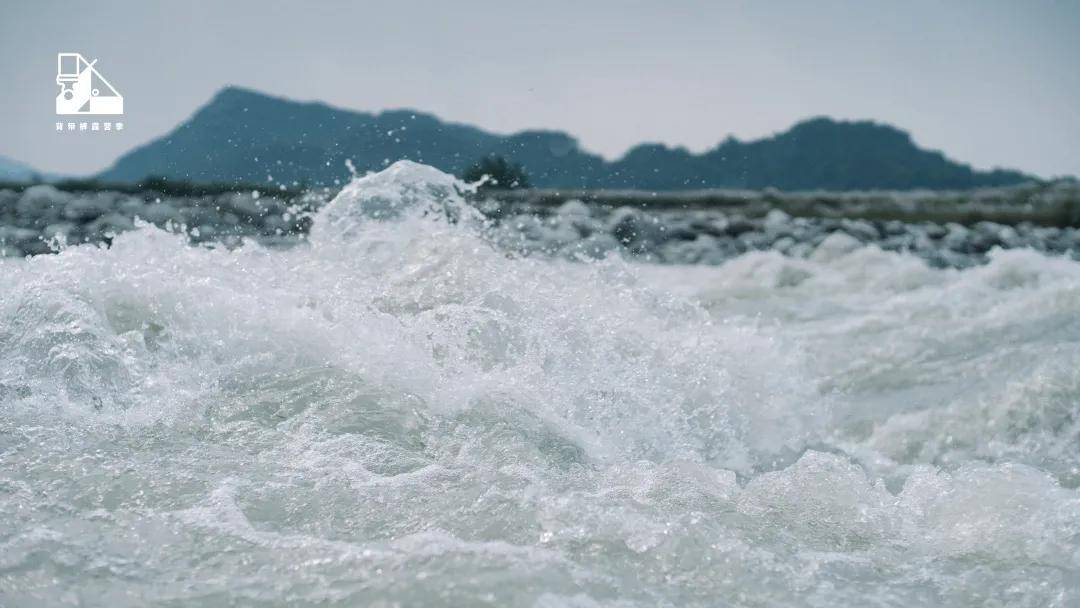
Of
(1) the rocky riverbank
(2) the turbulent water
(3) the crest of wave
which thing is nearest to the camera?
(2) the turbulent water

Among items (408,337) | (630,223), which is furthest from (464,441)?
(630,223)

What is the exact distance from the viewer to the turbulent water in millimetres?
1440

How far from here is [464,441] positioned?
6.62 feet

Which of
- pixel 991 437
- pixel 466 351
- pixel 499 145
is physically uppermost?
pixel 499 145

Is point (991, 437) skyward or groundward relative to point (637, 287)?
groundward

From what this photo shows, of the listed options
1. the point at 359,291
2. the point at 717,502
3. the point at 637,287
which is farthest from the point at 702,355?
the point at 717,502

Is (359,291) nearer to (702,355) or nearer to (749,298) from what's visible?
(702,355)

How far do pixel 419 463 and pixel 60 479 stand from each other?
0.63 meters

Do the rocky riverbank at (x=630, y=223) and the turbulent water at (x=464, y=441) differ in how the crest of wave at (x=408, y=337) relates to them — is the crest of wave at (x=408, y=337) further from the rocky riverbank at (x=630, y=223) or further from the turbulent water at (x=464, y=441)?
the rocky riverbank at (x=630, y=223)

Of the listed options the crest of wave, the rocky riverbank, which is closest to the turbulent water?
the crest of wave

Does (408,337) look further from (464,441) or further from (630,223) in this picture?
(630,223)

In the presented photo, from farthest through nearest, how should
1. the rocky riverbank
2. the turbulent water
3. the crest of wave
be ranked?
the rocky riverbank, the crest of wave, the turbulent water

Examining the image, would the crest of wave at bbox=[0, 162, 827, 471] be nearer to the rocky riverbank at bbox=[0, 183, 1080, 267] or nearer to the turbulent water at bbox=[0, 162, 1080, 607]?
the turbulent water at bbox=[0, 162, 1080, 607]

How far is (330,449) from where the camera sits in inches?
75.0
